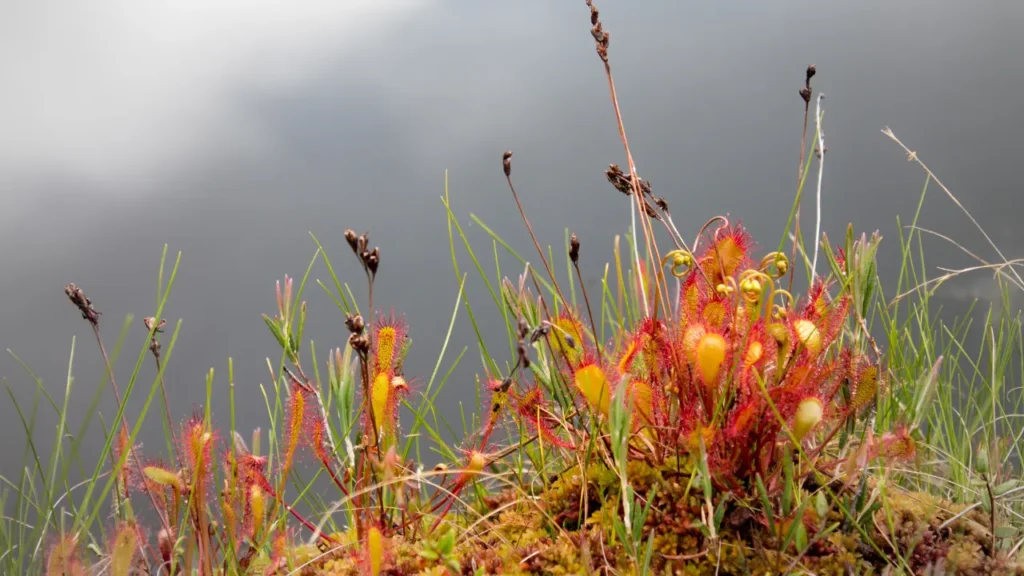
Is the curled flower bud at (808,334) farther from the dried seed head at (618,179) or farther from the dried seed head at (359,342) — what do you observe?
the dried seed head at (359,342)

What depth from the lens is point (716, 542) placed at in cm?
177

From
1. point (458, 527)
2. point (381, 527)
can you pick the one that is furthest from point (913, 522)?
point (381, 527)

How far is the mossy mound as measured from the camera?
1.81m

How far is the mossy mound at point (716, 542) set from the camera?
181 cm

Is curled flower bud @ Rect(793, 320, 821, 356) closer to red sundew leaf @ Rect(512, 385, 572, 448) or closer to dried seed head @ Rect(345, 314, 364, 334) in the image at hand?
Answer: red sundew leaf @ Rect(512, 385, 572, 448)

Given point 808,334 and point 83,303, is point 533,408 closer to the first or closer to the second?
point 808,334

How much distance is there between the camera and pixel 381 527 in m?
2.04

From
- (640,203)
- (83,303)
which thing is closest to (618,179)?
(640,203)

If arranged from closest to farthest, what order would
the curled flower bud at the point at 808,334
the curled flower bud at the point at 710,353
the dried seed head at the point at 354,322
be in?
1. the dried seed head at the point at 354,322
2. the curled flower bud at the point at 710,353
3. the curled flower bud at the point at 808,334

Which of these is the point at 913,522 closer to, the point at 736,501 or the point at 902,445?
the point at 902,445

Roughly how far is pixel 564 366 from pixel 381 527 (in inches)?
26.2

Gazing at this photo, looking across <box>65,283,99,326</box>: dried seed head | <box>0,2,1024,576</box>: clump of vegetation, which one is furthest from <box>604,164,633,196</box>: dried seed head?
<box>65,283,99,326</box>: dried seed head

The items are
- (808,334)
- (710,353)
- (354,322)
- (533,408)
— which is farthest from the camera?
(533,408)

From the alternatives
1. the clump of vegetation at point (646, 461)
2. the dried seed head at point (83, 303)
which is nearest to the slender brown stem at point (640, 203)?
the clump of vegetation at point (646, 461)
